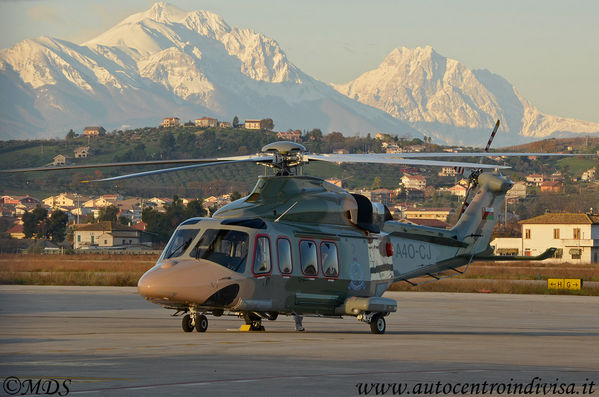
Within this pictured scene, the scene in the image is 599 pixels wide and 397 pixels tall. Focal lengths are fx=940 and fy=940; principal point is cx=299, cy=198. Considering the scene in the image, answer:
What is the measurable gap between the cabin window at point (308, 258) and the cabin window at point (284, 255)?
0.42 meters

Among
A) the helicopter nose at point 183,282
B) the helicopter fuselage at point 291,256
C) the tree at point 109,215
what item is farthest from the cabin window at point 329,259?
the tree at point 109,215

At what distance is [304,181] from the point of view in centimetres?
2364

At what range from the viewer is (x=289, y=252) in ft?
75.1

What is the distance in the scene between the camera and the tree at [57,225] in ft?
521

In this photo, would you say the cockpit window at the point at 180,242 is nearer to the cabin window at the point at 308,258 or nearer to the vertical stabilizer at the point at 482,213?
the cabin window at the point at 308,258

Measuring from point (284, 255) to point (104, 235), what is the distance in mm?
146965

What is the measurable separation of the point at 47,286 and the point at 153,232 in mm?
101370

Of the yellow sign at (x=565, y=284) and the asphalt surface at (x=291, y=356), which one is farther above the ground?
the asphalt surface at (x=291, y=356)

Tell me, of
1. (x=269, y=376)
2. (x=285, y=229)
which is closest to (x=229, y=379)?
(x=269, y=376)

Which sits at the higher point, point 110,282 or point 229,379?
point 229,379

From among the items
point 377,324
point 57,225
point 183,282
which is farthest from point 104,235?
point 183,282

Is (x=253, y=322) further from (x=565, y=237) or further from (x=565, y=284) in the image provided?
(x=565, y=237)

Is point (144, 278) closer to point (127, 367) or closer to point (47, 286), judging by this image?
point (127, 367)

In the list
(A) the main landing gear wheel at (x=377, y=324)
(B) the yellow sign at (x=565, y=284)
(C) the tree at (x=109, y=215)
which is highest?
(A) the main landing gear wheel at (x=377, y=324)
